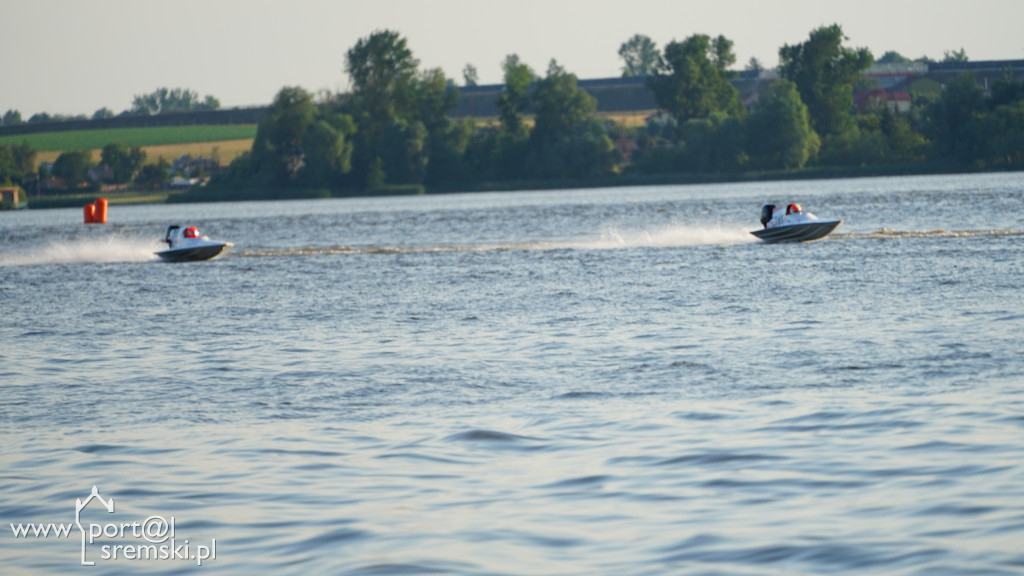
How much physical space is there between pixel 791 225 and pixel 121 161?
155 m

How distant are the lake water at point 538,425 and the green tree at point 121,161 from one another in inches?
6144

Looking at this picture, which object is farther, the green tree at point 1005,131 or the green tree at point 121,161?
the green tree at point 121,161

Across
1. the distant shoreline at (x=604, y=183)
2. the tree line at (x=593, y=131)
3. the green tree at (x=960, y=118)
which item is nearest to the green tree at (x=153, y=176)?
the distant shoreline at (x=604, y=183)

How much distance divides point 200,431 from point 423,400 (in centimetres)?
269

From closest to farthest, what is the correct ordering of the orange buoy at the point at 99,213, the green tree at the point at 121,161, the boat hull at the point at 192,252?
1. the boat hull at the point at 192,252
2. the orange buoy at the point at 99,213
3. the green tree at the point at 121,161

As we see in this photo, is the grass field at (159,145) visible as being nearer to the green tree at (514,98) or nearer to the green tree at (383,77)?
the green tree at (383,77)

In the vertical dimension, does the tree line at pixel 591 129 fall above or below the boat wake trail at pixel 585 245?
above

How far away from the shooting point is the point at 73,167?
17625cm

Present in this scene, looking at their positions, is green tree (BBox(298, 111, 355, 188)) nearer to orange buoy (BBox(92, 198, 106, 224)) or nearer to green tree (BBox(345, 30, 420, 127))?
green tree (BBox(345, 30, 420, 127))

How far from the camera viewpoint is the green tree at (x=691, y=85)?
145 m

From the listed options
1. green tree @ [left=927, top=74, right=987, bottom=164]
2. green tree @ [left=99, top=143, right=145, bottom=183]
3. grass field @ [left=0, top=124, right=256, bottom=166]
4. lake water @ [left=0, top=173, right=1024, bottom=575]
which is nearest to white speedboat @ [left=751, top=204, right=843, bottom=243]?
lake water @ [left=0, top=173, right=1024, bottom=575]

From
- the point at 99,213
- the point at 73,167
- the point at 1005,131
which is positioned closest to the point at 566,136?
the point at 1005,131

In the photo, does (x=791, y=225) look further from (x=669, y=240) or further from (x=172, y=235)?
(x=172, y=235)

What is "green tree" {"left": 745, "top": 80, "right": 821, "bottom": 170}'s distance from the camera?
12275 centimetres
